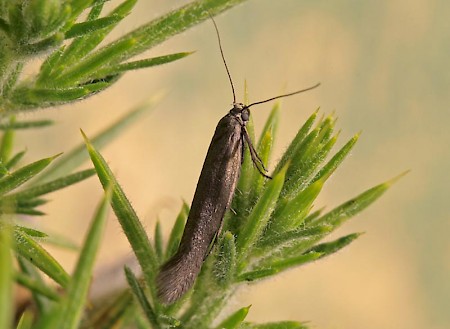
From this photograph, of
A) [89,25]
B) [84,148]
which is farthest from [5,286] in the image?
[84,148]

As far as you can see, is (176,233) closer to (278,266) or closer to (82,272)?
(278,266)

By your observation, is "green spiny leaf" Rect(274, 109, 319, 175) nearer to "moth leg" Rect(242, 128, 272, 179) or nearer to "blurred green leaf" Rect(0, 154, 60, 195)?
"moth leg" Rect(242, 128, 272, 179)

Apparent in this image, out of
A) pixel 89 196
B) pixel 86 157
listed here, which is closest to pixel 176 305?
pixel 86 157

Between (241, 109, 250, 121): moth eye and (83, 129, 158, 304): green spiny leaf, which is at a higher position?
(241, 109, 250, 121): moth eye

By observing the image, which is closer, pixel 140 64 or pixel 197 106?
pixel 140 64

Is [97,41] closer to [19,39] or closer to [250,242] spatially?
[19,39]

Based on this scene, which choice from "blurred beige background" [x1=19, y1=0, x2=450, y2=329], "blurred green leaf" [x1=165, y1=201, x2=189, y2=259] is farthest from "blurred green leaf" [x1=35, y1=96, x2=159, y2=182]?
"blurred beige background" [x1=19, y1=0, x2=450, y2=329]
